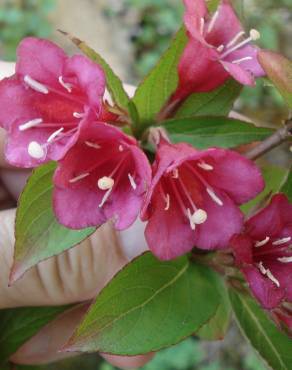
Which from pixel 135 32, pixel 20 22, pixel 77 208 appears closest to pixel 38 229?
pixel 77 208

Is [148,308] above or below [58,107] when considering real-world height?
below

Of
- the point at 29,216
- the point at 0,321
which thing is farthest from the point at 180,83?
the point at 0,321

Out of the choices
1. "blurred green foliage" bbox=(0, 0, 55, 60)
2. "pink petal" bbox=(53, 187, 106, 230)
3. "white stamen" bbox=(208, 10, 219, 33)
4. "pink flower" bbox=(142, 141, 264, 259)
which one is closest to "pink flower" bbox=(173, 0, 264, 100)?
"white stamen" bbox=(208, 10, 219, 33)

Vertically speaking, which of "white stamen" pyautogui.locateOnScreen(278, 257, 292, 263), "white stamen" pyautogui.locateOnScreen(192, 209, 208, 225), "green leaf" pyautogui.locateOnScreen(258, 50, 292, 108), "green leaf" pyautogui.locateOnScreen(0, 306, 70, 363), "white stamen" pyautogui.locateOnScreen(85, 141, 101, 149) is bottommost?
"green leaf" pyautogui.locateOnScreen(0, 306, 70, 363)

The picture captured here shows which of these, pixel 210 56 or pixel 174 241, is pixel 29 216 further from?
pixel 210 56

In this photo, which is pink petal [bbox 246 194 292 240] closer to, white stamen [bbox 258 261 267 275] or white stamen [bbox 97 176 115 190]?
white stamen [bbox 258 261 267 275]

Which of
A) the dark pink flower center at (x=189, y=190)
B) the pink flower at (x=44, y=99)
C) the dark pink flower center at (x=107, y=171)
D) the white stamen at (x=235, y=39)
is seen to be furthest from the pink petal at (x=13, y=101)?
the white stamen at (x=235, y=39)

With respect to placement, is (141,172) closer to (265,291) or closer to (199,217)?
(199,217)
